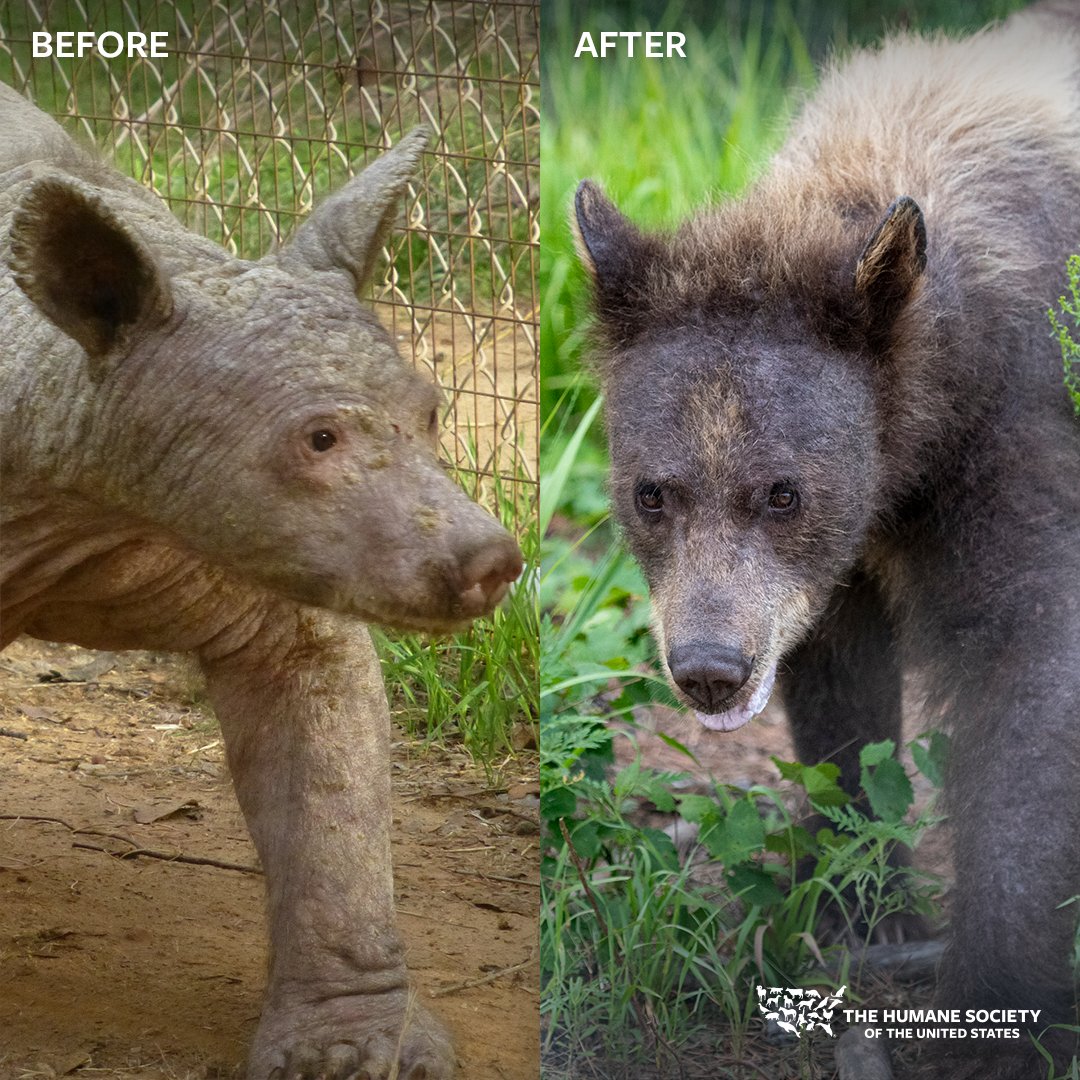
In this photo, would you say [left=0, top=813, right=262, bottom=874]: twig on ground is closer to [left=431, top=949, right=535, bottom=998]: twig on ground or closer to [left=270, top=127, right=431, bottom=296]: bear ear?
[left=431, top=949, right=535, bottom=998]: twig on ground

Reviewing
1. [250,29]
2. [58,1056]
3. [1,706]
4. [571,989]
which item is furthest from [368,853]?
[250,29]

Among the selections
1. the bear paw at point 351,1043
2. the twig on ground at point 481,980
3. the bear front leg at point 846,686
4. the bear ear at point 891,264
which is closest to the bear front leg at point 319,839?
the bear paw at point 351,1043

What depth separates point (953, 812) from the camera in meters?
3.08

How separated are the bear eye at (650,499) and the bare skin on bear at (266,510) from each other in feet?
1.43

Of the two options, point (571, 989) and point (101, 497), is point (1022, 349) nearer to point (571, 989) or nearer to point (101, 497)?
point (571, 989)

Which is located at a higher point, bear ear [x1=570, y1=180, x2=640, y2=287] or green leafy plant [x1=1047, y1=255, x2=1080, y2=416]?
bear ear [x1=570, y1=180, x2=640, y2=287]

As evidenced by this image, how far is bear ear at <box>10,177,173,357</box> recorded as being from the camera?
8.71 ft

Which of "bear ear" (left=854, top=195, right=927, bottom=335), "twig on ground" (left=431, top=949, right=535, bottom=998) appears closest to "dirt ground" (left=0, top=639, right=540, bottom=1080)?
"twig on ground" (left=431, top=949, right=535, bottom=998)

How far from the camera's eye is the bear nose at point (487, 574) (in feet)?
8.57

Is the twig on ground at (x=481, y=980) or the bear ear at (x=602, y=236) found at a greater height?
the bear ear at (x=602, y=236)

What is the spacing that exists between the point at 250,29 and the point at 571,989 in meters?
2.77

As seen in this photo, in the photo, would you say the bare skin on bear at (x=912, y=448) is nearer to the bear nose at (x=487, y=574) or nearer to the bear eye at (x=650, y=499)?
the bear eye at (x=650, y=499)

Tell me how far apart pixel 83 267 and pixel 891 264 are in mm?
1286

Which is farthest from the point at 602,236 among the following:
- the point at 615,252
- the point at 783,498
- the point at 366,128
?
the point at 366,128
